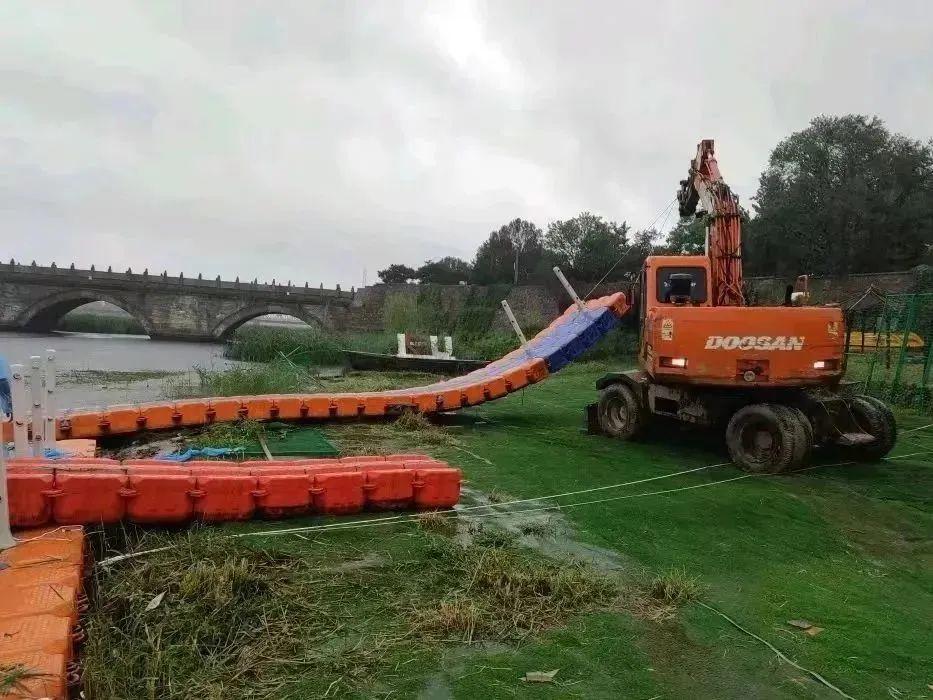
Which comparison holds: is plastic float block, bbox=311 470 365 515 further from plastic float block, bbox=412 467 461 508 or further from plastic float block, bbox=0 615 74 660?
plastic float block, bbox=0 615 74 660

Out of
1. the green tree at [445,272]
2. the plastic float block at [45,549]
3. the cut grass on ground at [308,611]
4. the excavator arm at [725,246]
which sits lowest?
the cut grass on ground at [308,611]

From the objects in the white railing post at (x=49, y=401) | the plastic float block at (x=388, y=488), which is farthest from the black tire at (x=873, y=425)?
the white railing post at (x=49, y=401)

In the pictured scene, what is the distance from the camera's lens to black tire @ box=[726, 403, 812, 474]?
7016mm

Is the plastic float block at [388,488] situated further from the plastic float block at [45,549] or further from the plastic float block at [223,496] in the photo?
the plastic float block at [45,549]

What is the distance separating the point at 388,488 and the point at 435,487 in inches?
15.2

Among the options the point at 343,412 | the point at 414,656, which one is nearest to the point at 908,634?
the point at 414,656

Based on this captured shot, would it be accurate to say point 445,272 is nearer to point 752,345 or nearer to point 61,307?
point 61,307

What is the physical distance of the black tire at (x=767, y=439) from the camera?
7016 mm

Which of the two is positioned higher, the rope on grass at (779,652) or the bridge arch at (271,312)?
the bridge arch at (271,312)

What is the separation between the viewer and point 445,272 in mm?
66125

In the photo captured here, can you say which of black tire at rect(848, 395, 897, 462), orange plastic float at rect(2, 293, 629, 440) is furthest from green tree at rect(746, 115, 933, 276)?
black tire at rect(848, 395, 897, 462)

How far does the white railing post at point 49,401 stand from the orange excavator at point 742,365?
620 centimetres

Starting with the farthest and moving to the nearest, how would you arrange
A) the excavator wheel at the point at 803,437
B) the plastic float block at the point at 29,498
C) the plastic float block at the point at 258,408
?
the plastic float block at the point at 258,408
the excavator wheel at the point at 803,437
the plastic float block at the point at 29,498

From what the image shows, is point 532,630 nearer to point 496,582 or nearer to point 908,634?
point 496,582
